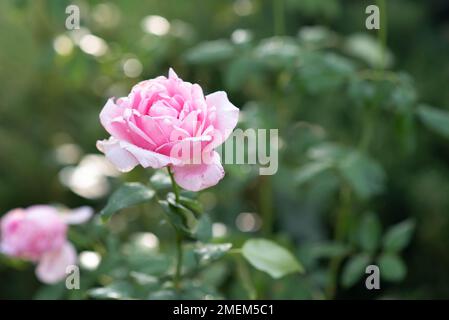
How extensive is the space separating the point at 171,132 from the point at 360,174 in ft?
1.89

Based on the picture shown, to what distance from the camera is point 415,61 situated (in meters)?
2.09

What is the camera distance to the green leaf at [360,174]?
1.28m

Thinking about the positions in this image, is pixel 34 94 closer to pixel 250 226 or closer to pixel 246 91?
pixel 246 91

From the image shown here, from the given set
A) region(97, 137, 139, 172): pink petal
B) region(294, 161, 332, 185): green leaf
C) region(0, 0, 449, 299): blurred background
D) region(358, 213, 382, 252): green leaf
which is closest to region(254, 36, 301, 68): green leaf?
region(0, 0, 449, 299): blurred background

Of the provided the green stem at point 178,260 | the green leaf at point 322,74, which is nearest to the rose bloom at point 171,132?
the green stem at point 178,260

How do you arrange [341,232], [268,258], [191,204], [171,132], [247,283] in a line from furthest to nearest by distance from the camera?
[341,232] → [247,283] → [268,258] → [191,204] → [171,132]

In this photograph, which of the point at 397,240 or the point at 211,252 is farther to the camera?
the point at 397,240

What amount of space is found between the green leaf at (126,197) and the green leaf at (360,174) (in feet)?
1.51

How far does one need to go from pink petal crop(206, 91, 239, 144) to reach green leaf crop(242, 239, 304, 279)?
248mm

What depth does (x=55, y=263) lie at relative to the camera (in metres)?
1.26

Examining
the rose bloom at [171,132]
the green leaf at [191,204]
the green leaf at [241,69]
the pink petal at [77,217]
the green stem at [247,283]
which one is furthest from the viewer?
the green leaf at [241,69]

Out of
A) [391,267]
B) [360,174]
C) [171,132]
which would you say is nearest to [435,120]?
[360,174]

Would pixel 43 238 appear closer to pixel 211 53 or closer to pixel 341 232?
pixel 211 53

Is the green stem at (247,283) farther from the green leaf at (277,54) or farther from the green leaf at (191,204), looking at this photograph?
the green leaf at (277,54)
